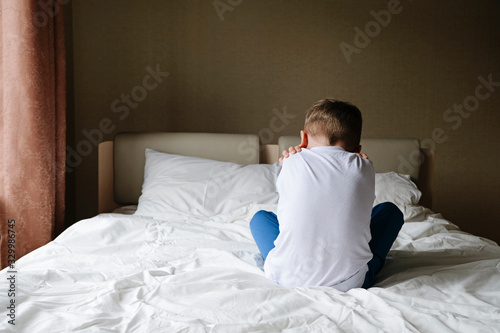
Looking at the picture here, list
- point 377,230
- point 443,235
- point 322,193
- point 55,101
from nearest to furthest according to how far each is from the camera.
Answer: point 322,193 < point 377,230 < point 443,235 < point 55,101

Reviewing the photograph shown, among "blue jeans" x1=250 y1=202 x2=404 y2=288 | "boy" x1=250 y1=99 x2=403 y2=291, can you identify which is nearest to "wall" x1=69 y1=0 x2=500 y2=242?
"blue jeans" x1=250 y1=202 x2=404 y2=288

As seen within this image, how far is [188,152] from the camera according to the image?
288 cm

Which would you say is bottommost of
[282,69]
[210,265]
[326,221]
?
[210,265]

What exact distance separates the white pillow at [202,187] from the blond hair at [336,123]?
981 mm

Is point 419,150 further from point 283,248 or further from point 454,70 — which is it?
point 283,248

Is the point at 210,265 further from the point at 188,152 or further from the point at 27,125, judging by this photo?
the point at 188,152

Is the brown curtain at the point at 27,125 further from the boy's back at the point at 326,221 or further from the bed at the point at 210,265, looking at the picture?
the boy's back at the point at 326,221

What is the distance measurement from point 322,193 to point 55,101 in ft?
5.89

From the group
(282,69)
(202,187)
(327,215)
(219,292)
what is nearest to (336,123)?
(327,215)

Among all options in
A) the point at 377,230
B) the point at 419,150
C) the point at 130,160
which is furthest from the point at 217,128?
the point at 377,230

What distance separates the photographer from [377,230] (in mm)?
1553

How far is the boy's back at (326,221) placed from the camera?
1.32 m

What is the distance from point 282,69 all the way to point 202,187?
116 cm

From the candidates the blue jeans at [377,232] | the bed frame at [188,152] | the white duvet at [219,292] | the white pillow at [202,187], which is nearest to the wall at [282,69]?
the bed frame at [188,152]
